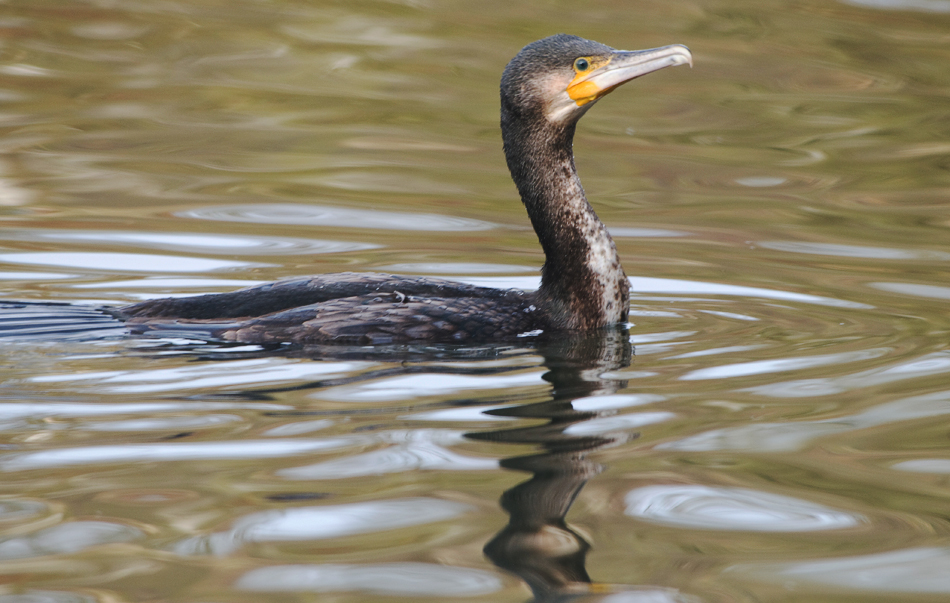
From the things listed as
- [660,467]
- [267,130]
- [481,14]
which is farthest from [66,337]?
[481,14]

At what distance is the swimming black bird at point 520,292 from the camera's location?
497 cm

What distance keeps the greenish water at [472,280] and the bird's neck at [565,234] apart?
206 mm

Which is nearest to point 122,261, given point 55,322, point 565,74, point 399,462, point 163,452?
point 55,322

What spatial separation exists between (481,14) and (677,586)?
32.6 ft

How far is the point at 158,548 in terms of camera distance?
2.99m

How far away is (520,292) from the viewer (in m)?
5.45

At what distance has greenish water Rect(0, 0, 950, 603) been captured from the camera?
3.02 m

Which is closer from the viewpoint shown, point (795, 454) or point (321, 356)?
point (795, 454)

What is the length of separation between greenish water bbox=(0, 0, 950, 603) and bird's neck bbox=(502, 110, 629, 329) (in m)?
0.21

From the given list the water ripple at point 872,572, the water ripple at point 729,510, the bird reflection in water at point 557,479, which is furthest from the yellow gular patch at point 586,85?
the water ripple at point 872,572

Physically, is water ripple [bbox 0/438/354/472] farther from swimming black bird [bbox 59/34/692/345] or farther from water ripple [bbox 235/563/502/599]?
swimming black bird [bbox 59/34/692/345]

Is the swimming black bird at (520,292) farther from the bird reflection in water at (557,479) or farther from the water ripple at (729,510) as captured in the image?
the water ripple at (729,510)

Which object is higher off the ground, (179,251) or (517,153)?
(517,153)

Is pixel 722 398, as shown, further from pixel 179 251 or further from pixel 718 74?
pixel 718 74
